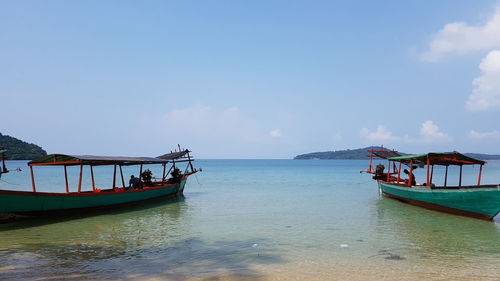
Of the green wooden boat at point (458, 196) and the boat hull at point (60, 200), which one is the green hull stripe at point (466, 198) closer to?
the green wooden boat at point (458, 196)

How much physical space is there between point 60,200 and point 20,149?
124 metres

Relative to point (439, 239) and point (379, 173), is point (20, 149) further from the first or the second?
point (439, 239)

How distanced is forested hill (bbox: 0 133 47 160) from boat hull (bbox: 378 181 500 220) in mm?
118792

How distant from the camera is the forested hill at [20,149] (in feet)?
373

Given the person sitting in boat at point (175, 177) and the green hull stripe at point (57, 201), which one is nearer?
the green hull stripe at point (57, 201)

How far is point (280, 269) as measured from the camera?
858cm

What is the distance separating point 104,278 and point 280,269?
3.97 meters

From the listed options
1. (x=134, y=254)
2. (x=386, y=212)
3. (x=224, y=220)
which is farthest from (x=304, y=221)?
(x=134, y=254)

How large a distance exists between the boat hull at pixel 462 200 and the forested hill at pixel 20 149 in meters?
119

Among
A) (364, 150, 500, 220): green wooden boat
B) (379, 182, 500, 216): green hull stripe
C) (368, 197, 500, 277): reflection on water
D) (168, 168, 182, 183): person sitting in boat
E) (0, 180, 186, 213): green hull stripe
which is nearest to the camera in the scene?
(368, 197, 500, 277): reflection on water

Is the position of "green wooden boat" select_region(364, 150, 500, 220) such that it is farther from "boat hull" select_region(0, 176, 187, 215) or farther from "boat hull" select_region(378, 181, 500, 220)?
"boat hull" select_region(0, 176, 187, 215)

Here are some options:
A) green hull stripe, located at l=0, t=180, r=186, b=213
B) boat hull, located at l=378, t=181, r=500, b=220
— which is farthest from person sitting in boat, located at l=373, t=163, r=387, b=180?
green hull stripe, located at l=0, t=180, r=186, b=213

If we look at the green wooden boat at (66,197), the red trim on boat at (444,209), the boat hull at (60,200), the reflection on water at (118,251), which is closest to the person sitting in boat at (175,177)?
the green wooden boat at (66,197)

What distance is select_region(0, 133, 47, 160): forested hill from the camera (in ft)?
373
